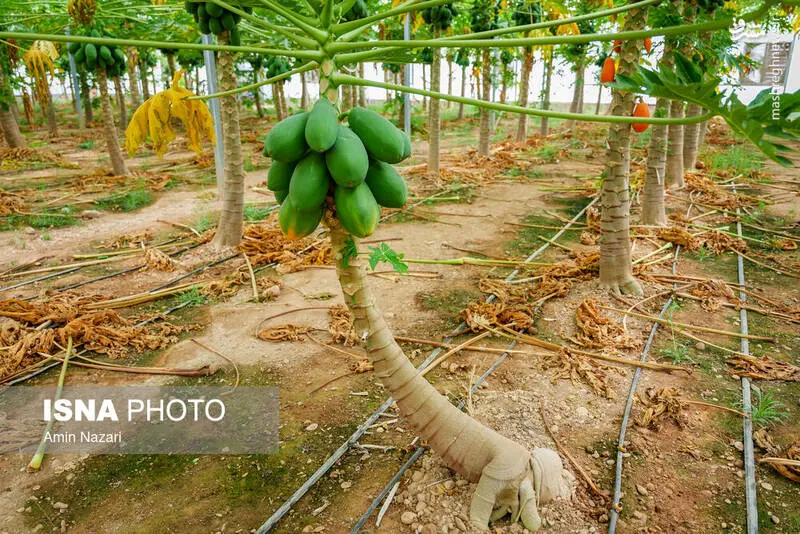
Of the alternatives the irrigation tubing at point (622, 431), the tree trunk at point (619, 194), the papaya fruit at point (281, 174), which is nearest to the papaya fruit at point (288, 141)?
the papaya fruit at point (281, 174)

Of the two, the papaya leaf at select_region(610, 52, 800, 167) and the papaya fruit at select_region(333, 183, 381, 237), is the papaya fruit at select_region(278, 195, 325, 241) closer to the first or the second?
the papaya fruit at select_region(333, 183, 381, 237)

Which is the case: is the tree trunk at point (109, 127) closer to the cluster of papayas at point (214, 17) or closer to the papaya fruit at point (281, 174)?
the cluster of papayas at point (214, 17)

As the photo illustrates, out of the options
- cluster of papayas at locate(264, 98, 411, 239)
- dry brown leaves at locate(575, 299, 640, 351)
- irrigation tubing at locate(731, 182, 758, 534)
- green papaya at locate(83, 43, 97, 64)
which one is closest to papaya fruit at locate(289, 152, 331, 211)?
cluster of papayas at locate(264, 98, 411, 239)

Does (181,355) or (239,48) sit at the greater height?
(239,48)

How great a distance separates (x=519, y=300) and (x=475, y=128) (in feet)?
46.4

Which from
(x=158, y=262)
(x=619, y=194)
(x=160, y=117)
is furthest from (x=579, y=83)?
(x=160, y=117)

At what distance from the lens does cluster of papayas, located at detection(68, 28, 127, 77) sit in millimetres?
7848

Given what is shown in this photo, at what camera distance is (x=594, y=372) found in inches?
121

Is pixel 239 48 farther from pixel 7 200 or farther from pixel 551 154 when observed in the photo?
pixel 551 154

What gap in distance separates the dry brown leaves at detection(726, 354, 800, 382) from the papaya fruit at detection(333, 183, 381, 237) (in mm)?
2615

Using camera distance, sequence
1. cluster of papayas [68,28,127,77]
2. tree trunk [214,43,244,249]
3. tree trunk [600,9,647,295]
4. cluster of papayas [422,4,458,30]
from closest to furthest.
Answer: tree trunk [600,9,647,295] → tree trunk [214,43,244,249] → cluster of papayas [422,4,458,30] → cluster of papayas [68,28,127,77]

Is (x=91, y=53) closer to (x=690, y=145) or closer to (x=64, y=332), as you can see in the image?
(x=64, y=332)

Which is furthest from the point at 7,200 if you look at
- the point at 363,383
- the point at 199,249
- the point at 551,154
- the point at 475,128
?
the point at 475,128

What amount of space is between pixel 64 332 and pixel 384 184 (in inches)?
119
